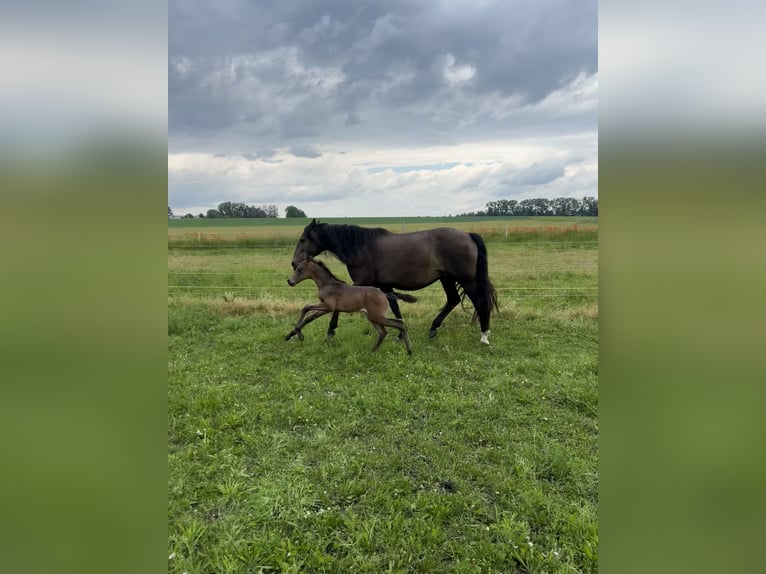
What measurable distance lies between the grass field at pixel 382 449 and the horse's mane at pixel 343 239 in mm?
1312

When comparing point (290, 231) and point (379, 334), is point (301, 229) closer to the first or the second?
point (290, 231)

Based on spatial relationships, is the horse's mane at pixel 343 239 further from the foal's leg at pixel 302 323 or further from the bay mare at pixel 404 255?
the foal's leg at pixel 302 323

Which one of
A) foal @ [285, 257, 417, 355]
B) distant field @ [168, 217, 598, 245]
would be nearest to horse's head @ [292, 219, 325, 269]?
foal @ [285, 257, 417, 355]

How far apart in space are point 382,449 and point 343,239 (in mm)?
3947

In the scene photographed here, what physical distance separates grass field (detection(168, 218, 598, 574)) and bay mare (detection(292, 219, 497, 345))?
0.89 m

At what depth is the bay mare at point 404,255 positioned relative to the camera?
251 inches

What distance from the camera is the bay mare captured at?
6.38 m

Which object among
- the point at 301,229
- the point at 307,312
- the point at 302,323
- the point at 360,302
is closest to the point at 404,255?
the point at 360,302

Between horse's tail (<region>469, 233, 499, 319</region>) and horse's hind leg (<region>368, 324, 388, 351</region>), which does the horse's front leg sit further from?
horse's tail (<region>469, 233, 499, 319</region>)

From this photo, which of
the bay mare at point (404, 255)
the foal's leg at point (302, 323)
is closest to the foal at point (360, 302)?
the foal's leg at point (302, 323)

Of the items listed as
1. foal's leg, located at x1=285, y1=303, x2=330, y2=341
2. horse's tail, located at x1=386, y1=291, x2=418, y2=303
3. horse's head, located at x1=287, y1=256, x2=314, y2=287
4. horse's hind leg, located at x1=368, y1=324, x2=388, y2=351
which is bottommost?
horse's hind leg, located at x1=368, y1=324, x2=388, y2=351

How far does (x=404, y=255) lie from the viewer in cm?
651
